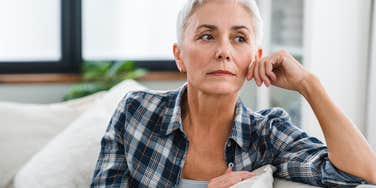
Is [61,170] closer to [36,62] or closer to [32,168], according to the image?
[32,168]

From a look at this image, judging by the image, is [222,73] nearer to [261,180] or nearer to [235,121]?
[235,121]

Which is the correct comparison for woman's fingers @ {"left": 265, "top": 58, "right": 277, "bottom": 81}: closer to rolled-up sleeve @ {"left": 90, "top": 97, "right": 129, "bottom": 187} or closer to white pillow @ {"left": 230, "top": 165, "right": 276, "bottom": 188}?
white pillow @ {"left": 230, "top": 165, "right": 276, "bottom": 188}

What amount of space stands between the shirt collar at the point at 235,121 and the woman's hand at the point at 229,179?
114 mm

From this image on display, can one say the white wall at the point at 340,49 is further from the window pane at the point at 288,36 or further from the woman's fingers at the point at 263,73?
the woman's fingers at the point at 263,73

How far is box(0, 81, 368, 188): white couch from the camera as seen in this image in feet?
6.26

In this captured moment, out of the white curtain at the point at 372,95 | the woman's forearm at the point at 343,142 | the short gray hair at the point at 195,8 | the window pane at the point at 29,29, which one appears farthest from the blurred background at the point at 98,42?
the woman's forearm at the point at 343,142

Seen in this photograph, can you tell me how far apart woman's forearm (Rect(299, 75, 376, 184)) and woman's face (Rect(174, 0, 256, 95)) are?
0.67ft

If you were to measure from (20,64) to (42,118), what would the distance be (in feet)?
3.82

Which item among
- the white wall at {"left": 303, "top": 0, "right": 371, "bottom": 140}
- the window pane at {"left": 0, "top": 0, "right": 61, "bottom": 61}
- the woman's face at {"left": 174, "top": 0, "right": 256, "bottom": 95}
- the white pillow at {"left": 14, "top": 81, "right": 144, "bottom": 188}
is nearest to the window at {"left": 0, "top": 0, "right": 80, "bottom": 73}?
the window pane at {"left": 0, "top": 0, "right": 61, "bottom": 61}

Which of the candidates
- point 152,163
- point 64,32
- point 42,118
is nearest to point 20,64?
point 64,32

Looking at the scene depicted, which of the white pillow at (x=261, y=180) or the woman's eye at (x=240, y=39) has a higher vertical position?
the woman's eye at (x=240, y=39)

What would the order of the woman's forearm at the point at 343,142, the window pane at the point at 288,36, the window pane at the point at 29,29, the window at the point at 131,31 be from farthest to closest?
the window at the point at 131,31
the window pane at the point at 29,29
the window pane at the point at 288,36
the woman's forearm at the point at 343,142

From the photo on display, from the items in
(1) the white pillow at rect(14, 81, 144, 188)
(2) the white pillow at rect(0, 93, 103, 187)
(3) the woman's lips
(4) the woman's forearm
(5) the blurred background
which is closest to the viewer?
(4) the woman's forearm

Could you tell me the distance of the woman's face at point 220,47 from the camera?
1.48 metres
